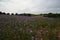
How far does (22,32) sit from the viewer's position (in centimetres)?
524

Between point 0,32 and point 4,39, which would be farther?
point 0,32

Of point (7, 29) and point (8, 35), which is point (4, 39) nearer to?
point (8, 35)

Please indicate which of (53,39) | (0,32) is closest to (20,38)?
(0,32)

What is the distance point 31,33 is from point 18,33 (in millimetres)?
434

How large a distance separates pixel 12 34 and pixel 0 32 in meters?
0.37

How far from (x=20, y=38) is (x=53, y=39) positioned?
104 centimetres

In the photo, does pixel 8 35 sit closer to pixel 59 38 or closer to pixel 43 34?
pixel 43 34

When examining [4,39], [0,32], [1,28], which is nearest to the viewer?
[4,39]

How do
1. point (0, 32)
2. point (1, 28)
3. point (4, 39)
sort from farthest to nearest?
point (1, 28) → point (0, 32) → point (4, 39)

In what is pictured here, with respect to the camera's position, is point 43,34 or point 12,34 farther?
point 43,34

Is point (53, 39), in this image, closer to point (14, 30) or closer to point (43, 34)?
point (43, 34)

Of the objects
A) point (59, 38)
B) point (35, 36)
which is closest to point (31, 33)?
point (35, 36)

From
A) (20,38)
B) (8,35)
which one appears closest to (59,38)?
(20,38)

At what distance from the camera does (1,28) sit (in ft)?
17.5
